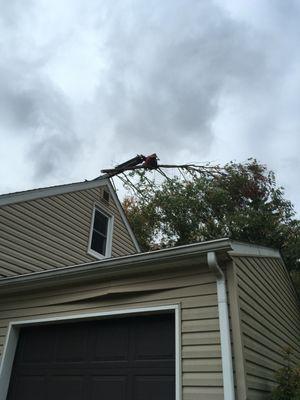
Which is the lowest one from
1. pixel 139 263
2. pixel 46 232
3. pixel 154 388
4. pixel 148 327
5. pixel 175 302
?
pixel 154 388

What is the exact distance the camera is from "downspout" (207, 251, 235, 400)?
13.1 feet

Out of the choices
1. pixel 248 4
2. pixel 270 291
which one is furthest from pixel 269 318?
pixel 248 4

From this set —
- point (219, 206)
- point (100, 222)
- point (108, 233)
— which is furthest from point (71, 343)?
point (219, 206)

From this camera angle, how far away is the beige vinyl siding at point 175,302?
4238 mm

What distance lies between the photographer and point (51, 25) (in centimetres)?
1202

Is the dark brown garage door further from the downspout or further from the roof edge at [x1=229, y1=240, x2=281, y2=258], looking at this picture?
the roof edge at [x1=229, y1=240, x2=281, y2=258]

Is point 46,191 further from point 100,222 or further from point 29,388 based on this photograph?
point 29,388

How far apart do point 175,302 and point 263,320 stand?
1.78 metres

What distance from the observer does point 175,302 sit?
15.8 ft

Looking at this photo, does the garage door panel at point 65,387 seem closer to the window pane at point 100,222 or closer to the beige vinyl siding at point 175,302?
the beige vinyl siding at point 175,302

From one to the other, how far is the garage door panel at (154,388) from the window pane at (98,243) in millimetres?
6263

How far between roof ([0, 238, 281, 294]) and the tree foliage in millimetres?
13457

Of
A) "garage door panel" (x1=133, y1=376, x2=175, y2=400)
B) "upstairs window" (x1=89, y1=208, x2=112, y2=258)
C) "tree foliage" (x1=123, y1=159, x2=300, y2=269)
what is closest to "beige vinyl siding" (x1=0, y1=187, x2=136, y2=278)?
"upstairs window" (x1=89, y1=208, x2=112, y2=258)

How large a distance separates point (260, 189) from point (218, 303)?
17.9 meters
